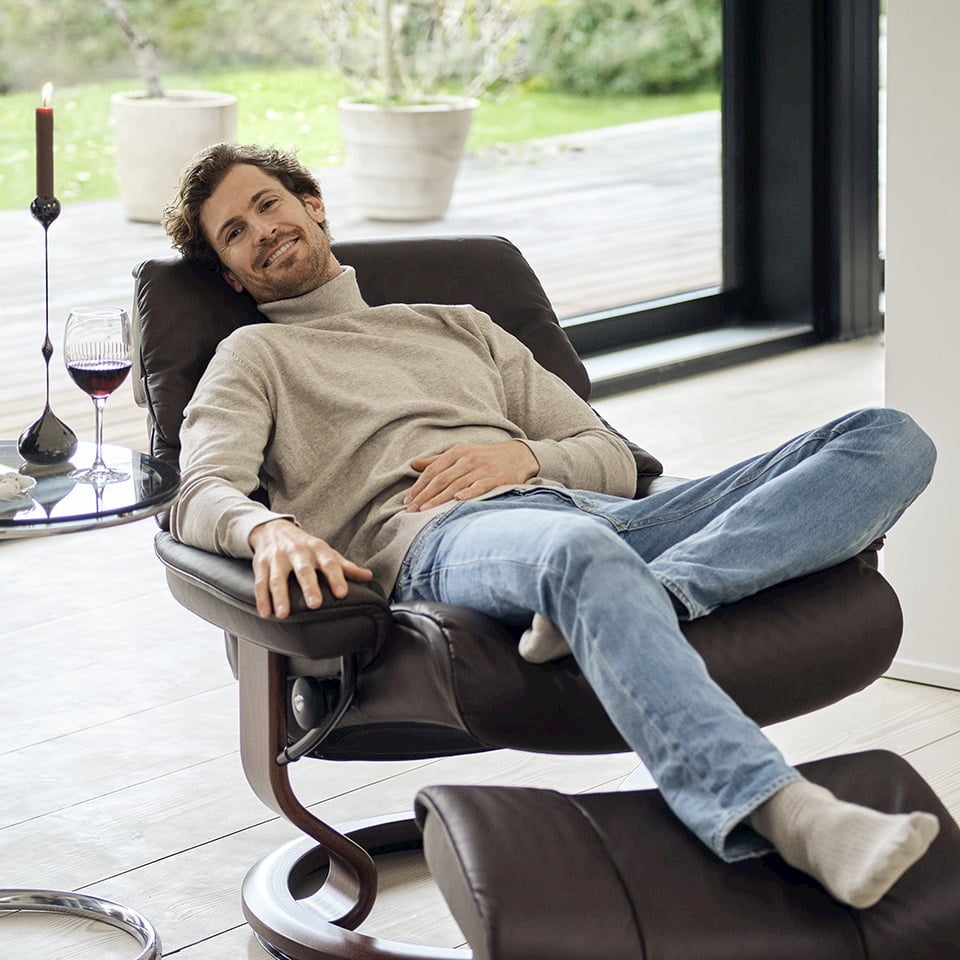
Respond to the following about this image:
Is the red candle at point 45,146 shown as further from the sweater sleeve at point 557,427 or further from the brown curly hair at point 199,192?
the sweater sleeve at point 557,427

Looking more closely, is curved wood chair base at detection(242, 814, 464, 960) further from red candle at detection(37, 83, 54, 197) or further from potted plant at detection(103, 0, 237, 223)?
potted plant at detection(103, 0, 237, 223)

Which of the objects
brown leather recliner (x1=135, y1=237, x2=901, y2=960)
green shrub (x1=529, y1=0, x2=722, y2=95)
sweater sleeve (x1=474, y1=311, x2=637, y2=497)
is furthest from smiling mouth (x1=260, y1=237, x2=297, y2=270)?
green shrub (x1=529, y1=0, x2=722, y2=95)

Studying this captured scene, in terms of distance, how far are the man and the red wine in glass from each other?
15 centimetres

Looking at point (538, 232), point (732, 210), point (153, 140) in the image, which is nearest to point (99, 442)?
point (153, 140)

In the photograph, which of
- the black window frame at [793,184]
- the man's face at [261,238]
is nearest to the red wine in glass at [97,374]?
the man's face at [261,238]

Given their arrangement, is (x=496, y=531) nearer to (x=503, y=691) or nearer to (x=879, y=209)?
(x=503, y=691)

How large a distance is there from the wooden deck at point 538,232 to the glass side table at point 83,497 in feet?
6.38

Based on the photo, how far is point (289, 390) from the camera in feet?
7.22

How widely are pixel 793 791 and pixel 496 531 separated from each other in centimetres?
51

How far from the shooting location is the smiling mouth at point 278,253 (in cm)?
231

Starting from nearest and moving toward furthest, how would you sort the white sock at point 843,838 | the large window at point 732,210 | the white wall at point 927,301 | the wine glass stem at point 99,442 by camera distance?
the white sock at point 843,838 → the wine glass stem at point 99,442 → the white wall at point 927,301 → the large window at point 732,210

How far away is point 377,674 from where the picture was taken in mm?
1828

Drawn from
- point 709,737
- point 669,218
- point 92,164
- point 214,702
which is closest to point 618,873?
point 709,737

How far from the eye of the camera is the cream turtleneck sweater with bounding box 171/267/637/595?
6.77 feet
